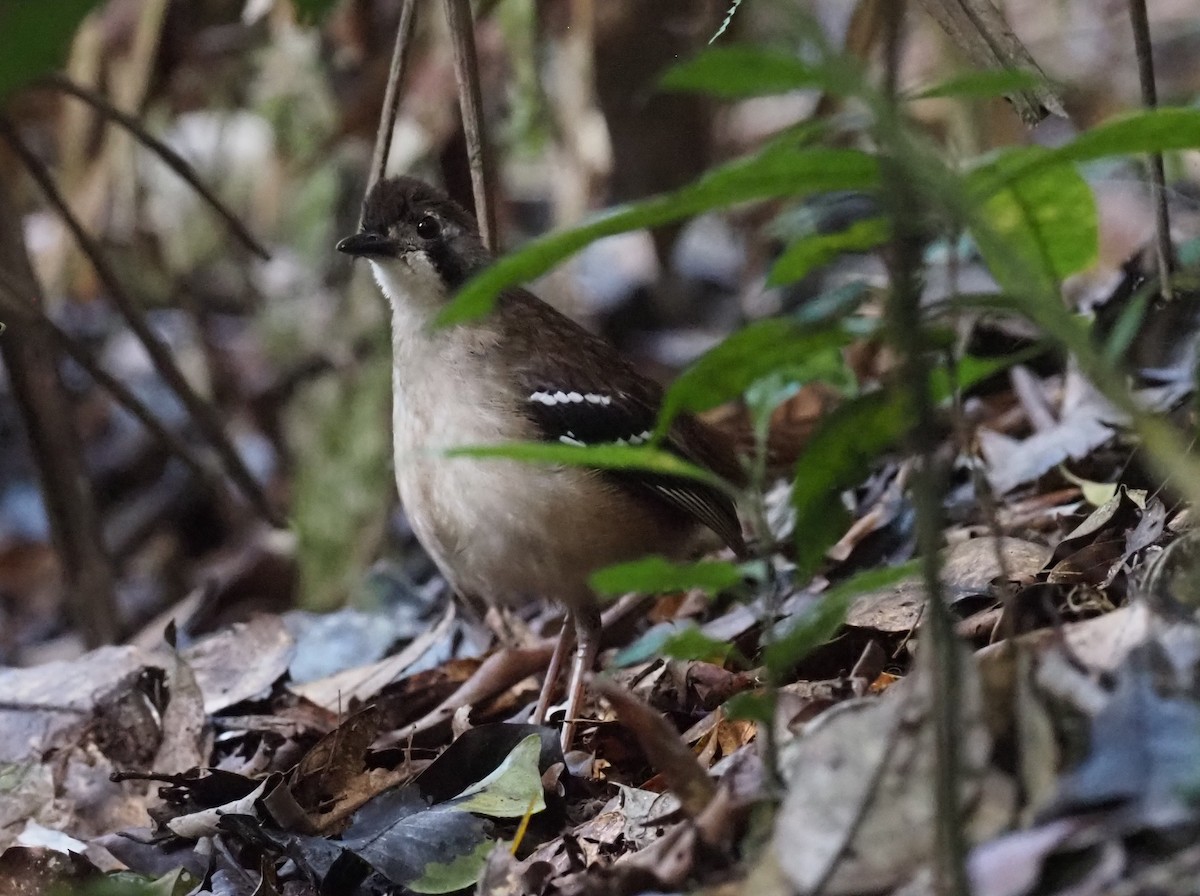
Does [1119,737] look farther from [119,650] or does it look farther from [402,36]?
[119,650]

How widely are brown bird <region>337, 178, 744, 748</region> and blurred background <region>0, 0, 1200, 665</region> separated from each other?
34.0 inches

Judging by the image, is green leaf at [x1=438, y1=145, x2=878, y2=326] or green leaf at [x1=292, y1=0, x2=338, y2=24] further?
green leaf at [x1=292, y1=0, x2=338, y2=24]

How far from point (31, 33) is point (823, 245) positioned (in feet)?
3.31

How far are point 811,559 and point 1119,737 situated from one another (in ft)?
1.70

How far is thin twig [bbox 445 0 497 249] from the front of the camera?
3570mm

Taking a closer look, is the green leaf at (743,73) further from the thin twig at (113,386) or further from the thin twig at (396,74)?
the thin twig at (113,386)

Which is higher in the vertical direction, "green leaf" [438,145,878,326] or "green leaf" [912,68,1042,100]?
"green leaf" [912,68,1042,100]

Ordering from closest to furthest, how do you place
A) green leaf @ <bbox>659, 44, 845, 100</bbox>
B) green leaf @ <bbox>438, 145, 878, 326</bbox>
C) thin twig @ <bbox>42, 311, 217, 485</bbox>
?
green leaf @ <bbox>659, 44, 845, 100</bbox>
green leaf @ <bbox>438, 145, 878, 326</bbox>
thin twig @ <bbox>42, 311, 217, 485</bbox>

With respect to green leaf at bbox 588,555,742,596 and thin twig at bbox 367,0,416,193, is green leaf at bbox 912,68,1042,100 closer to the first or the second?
green leaf at bbox 588,555,742,596

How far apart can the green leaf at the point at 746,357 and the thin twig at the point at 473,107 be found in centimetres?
200

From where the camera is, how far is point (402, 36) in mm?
3693

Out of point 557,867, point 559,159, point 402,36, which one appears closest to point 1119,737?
point 557,867

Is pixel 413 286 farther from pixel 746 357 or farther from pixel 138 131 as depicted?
pixel 746 357

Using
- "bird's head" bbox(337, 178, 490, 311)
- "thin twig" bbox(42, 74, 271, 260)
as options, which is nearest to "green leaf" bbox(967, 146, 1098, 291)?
"bird's head" bbox(337, 178, 490, 311)
